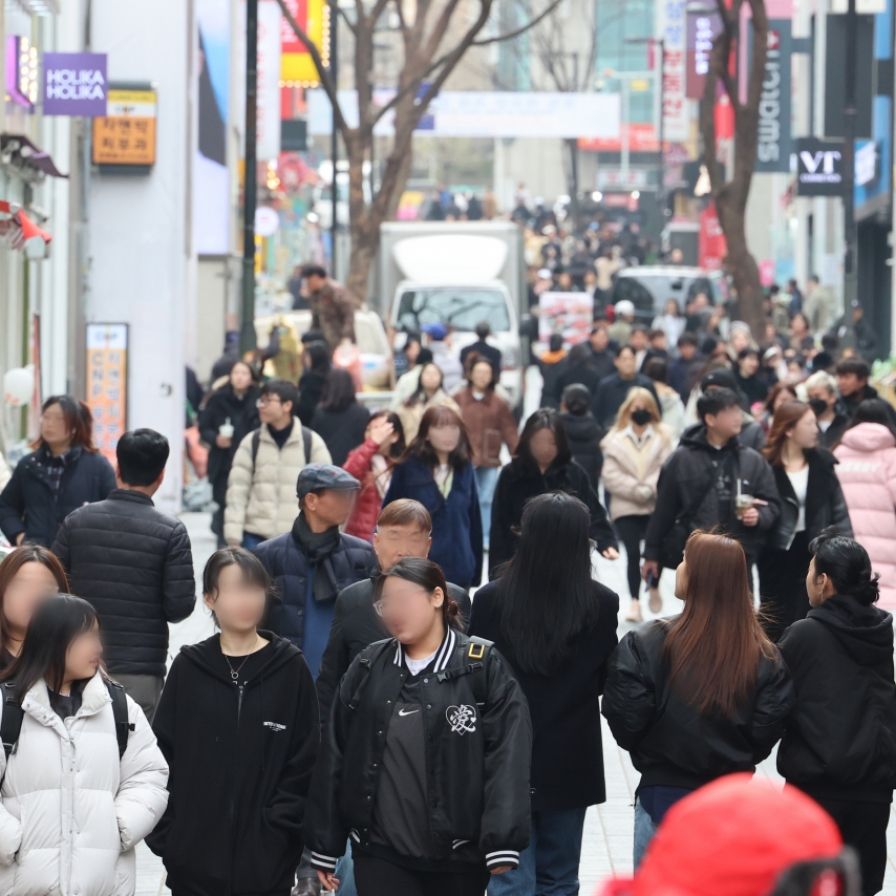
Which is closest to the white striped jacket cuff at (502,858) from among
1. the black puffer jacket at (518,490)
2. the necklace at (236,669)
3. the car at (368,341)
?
the necklace at (236,669)

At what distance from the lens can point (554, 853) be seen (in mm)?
5047

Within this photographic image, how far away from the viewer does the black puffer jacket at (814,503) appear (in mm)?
8656

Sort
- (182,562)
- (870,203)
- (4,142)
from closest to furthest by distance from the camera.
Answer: (182,562)
(4,142)
(870,203)

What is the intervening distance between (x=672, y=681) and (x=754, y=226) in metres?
60.1

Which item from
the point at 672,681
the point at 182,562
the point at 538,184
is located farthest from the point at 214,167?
the point at 538,184

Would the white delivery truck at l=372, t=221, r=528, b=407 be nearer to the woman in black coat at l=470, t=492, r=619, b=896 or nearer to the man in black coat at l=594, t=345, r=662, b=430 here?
the man in black coat at l=594, t=345, r=662, b=430

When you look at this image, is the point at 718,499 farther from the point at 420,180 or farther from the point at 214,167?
the point at 420,180

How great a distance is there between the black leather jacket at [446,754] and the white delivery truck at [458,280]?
789 inches

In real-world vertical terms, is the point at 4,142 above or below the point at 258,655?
above

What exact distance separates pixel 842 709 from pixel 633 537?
6.90 meters

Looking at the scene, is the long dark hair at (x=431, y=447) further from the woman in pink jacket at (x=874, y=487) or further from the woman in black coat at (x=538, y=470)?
the woman in pink jacket at (x=874, y=487)

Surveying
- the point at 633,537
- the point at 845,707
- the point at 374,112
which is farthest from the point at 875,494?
the point at 374,112

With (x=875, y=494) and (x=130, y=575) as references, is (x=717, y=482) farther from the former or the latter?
(x=130, y=575)

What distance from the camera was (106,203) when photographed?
55.0 feet
